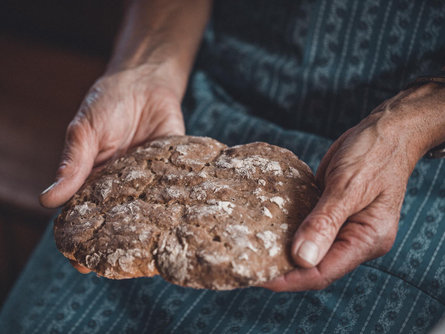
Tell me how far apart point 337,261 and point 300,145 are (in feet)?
1.59

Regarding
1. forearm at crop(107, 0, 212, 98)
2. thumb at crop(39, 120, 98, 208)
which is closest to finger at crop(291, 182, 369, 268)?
thumb at crop(39, 120, 98, 208)

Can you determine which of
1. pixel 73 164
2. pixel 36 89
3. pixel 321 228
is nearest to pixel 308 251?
pixel 321 228

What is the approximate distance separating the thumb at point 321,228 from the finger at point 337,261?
56 millimetres

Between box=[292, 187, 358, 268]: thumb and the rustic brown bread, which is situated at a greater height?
box=[292, 187, 358, 268]: thumb

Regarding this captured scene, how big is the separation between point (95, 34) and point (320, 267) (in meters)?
2.15

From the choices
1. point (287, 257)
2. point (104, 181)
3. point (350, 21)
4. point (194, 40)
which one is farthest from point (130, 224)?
point (194, 40)

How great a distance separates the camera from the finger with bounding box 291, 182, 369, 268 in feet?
2.72

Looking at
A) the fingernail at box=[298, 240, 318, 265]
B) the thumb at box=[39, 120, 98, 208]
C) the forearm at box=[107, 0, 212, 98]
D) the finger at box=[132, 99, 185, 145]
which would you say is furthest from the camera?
the forearm at box=[107, 0, 212, 98]

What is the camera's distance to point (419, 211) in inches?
44.4

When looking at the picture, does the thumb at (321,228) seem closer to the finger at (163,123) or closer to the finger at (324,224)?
the finger at (324,224)

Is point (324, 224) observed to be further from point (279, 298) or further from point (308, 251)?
point (279, 298)

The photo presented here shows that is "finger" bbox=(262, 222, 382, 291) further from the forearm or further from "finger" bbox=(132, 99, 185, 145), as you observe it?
the forearm

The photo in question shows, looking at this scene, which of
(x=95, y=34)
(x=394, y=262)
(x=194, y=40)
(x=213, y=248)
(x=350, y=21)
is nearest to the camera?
(x=213, y=248)

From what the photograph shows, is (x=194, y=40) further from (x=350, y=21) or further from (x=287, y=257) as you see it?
(x=287, y=257)
